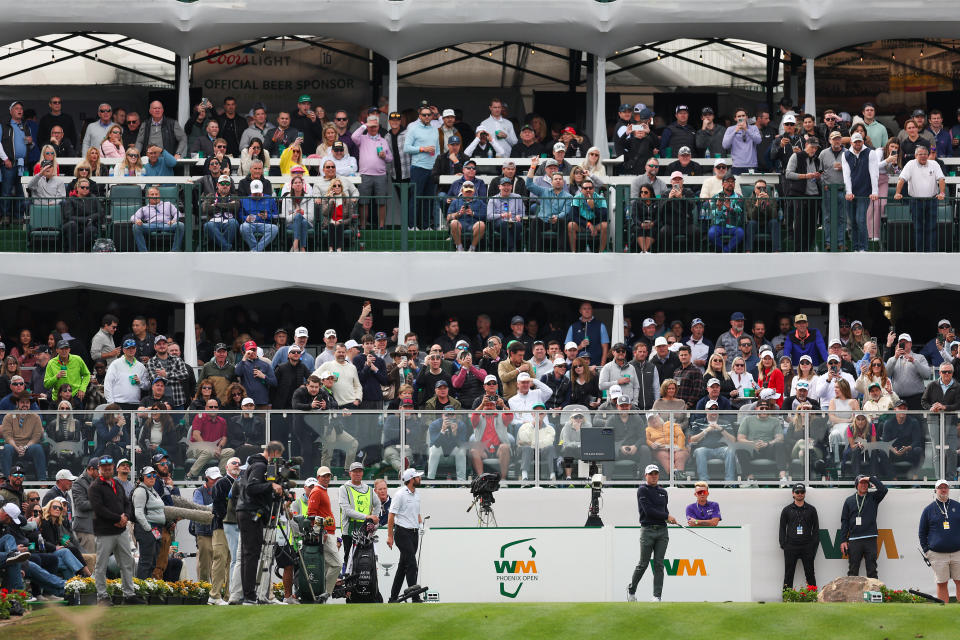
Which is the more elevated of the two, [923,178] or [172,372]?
[923,178]

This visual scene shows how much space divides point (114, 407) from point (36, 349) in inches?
102

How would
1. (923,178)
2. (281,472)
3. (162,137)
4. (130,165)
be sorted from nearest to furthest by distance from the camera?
(281,472)
(923,178)
(130,165)
(162,137)

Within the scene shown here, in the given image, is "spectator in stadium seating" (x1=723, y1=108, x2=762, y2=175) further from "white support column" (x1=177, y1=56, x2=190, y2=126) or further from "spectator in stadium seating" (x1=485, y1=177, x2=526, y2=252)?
"white support column" (x1=177, y1=56, x2=190, y2=126)

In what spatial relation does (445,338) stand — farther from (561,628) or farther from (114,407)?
(561,628)

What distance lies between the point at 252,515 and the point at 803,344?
9898 mm

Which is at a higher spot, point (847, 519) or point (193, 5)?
point (193, 5)

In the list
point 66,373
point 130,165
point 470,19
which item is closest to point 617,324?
point 470,19

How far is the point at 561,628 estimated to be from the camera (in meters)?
20.6

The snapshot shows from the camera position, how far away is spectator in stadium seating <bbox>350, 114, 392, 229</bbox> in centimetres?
3020

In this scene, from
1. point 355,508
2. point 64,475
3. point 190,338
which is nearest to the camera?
point 355,508

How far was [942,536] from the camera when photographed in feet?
A: 78.8

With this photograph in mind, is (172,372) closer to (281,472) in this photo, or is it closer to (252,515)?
(281,472)

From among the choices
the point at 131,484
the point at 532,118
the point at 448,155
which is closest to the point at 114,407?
the point at 131,484

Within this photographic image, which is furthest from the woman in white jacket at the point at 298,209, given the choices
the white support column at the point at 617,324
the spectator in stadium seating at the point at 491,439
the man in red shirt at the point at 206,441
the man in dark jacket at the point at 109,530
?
the man in dark jacket at the point at 109,530
